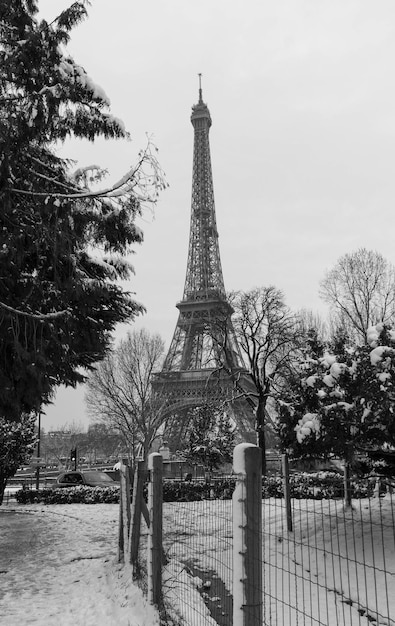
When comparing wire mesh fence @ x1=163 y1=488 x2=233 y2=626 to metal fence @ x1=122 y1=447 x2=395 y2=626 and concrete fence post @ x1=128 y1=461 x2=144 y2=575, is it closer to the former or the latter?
metal fence @ x1=122 y1=447 x2=395 y2=626

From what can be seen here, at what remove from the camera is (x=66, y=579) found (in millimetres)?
7406

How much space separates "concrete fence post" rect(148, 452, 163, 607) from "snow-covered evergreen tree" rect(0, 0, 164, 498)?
3475 millimetres

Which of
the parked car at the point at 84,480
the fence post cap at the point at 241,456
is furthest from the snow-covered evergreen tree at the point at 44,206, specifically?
the parked car at the point at 84,480

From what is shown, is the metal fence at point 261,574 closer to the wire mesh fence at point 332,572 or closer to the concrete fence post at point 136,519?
the wire mesh fence at point 332,572

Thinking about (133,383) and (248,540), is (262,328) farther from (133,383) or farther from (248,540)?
(248,540)

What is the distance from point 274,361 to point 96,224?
843 inches

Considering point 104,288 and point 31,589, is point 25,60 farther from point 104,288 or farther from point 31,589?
point 31,589

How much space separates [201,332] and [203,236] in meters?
12.2

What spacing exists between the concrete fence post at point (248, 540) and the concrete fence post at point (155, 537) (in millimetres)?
2462

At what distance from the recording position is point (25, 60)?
7309mm

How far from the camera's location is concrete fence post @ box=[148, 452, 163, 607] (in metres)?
5.17

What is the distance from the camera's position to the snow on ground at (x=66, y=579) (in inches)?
218

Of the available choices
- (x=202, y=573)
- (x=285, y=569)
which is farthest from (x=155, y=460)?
(x=202, y=573)

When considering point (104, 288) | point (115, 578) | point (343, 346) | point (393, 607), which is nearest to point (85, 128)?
point (104, 288)
